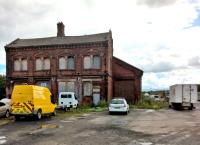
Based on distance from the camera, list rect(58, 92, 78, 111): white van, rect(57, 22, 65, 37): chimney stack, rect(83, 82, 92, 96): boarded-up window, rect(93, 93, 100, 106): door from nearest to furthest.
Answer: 1. rect(58, 92, 78, 111): white van
2. rect(93, 93, 100, 106): door
3. rect(83, 82, 92, 96): boarded-up window
4. rect(57, 22, 65, 37): chimney stack

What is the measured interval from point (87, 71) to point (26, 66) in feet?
31.1

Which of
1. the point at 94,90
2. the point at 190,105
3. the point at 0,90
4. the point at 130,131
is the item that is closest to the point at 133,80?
the point at 94,90

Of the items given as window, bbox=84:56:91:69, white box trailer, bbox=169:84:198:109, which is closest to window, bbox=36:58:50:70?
window, bbox=84:56:91:69

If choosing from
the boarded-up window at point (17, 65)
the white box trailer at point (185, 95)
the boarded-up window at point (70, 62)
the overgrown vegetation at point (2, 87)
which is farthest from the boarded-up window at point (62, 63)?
the white box trailer at point (185, 95)

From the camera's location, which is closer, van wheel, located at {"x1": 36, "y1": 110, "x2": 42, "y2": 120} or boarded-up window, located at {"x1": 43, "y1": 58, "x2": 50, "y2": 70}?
van wheel, located at {"x1": 36, "y1": 110, "x2": 42, "y2": 120}

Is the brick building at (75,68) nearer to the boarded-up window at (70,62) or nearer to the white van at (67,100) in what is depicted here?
the boarded-up window at (70,62)

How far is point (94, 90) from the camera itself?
47.5m

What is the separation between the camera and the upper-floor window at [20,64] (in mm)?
51438

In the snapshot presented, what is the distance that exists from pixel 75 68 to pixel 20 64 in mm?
8651

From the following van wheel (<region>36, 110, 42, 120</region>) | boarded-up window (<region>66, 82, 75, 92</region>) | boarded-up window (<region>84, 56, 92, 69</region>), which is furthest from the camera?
boarded-up window (<region>66, 82, 75, 92</region>)

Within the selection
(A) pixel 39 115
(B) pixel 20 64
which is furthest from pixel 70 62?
(A) pixel 39 115

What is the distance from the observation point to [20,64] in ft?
169

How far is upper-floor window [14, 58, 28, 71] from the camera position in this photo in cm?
5144

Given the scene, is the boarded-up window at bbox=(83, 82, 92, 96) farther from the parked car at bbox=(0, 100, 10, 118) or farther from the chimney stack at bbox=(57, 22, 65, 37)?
the parked car at bbox=(0, 100, 10, 118)
